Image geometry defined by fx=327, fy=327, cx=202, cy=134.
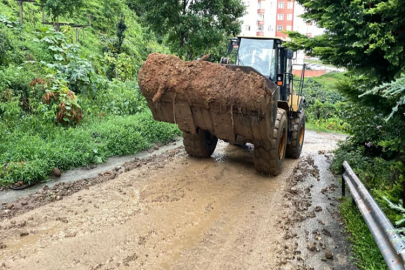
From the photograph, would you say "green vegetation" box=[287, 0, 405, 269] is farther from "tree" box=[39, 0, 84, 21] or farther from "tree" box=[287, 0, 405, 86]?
"tree" box=[39, 0, 84, 21]

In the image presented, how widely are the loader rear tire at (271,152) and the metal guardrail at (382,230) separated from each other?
5.39ft

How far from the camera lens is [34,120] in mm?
7574

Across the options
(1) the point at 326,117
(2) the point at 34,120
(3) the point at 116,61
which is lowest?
(1) the point at 326,117

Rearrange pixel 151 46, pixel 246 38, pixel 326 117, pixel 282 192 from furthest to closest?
1. pixel 151 46
2. pixel 326 117
3. pixel 246 38
4. pixel 282 192

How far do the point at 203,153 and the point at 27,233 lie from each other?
3.98m

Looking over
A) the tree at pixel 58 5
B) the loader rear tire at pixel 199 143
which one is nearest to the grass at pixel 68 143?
the loader rear tire at pixel 199 143

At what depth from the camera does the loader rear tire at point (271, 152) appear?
6023 millimetres

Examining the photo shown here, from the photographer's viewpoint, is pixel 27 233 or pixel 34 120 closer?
pixel 27 233

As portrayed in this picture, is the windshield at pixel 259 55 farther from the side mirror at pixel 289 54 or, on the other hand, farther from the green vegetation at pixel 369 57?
the green vegetation at pixel 369 57

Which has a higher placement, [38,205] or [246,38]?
[246,38]

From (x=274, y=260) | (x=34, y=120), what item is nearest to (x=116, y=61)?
(x=34, y=120)

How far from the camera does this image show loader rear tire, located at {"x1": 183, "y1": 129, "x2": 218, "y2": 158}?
7.04 metres

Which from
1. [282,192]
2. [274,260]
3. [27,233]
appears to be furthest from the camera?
[282,192]

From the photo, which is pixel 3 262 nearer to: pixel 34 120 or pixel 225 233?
pixel 225 233
